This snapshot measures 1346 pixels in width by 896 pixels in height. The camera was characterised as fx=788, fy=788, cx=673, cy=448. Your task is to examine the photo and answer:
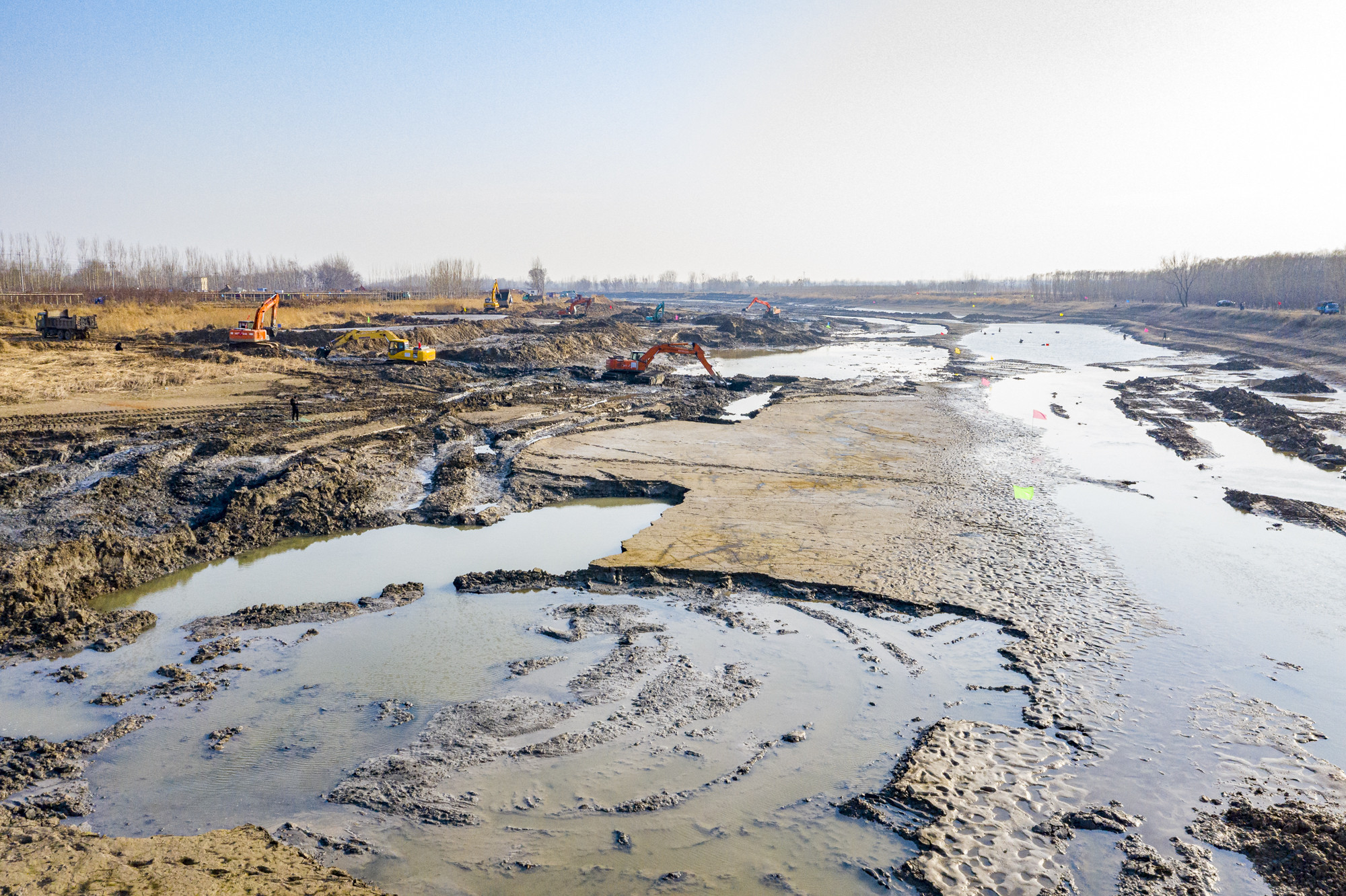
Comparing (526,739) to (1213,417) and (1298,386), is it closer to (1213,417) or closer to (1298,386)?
(1213,417)

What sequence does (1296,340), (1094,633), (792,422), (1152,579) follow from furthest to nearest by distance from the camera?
(1296,340), (792,422), (1152,579), (1094,633)

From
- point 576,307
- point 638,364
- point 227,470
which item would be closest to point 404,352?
point 638,364

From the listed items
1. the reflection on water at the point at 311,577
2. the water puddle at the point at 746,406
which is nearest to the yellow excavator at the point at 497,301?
the water puddle at the point at 746,406

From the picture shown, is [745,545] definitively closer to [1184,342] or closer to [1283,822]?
[1283,822]

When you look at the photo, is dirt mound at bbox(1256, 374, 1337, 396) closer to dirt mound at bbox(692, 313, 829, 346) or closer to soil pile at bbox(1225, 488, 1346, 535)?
soil pile at bbox(1225, 488, 1346, 535)

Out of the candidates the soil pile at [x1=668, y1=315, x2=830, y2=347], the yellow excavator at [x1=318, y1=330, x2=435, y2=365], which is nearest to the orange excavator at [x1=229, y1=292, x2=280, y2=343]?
the yellow excavator at [x1=318, y1=330, x2=435, y2=365]

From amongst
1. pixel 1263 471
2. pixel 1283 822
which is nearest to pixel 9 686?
pixel 1283 822
